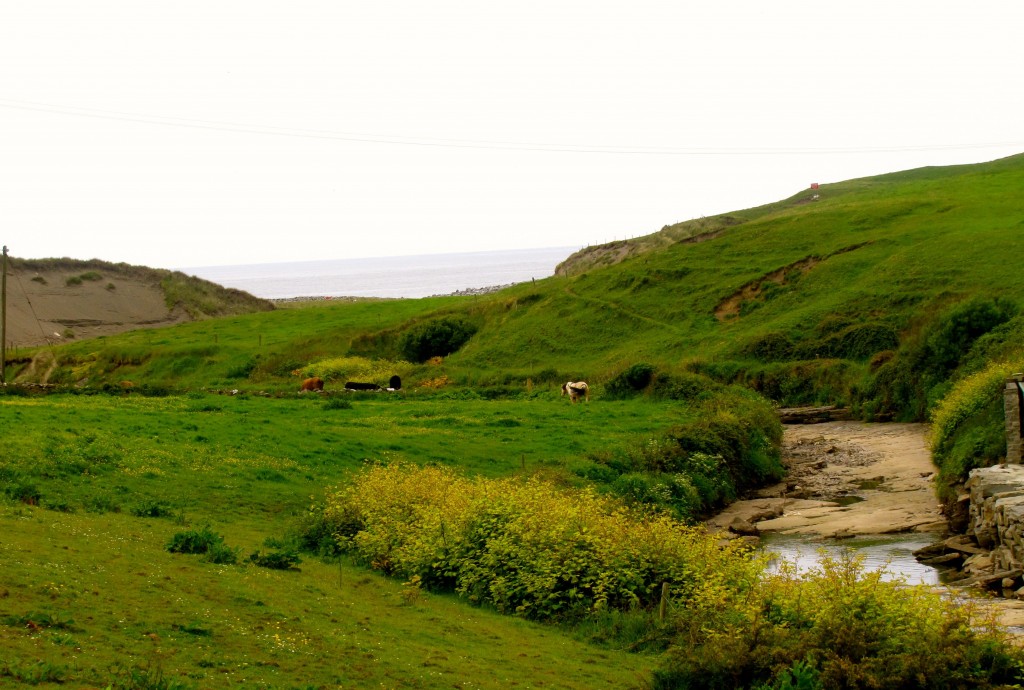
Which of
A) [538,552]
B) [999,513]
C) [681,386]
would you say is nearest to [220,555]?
[538,552]

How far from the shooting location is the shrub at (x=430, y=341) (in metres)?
75.2

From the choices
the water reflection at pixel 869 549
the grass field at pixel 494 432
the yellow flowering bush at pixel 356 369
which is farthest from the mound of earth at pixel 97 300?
the water reflection at pixel 869 549

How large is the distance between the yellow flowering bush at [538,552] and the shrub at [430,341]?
52819 mm

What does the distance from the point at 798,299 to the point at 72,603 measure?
206 ft

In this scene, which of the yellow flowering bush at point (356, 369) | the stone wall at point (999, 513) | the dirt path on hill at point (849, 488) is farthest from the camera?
the yellow flowering bush at point (356, 369)

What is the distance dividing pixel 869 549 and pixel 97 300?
10457cm

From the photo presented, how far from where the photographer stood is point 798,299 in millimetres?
69250

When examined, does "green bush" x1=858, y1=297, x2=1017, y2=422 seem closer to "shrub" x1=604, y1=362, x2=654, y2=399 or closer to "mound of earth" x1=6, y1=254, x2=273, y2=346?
"shrub" x1=604, y1=362, x2=654, y2=399

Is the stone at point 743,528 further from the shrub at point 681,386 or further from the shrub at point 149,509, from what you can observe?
the shrub at point 681,386

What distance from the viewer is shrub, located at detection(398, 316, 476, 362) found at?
247 ft

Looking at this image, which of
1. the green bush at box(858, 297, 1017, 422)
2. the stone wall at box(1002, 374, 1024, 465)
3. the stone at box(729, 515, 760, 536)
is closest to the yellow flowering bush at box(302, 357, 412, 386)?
the green bush at box(858, 297, 1017, 422)

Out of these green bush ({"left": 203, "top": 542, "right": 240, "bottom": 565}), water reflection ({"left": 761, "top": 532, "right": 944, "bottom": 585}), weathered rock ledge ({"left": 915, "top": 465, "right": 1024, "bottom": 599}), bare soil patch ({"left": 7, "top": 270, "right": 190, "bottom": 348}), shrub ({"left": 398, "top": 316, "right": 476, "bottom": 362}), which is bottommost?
water reflection ({"left": 761, "top": 532, "right": 944, "bottom": 585})

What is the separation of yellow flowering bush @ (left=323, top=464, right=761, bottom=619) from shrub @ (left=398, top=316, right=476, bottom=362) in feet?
173

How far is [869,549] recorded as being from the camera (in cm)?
2547
